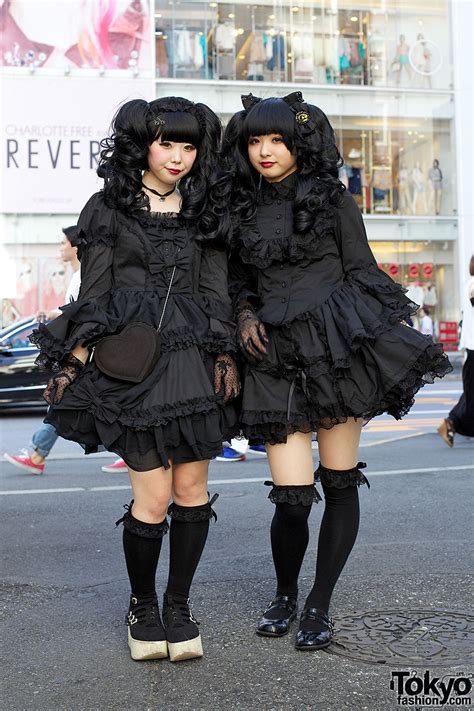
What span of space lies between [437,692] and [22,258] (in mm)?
25726

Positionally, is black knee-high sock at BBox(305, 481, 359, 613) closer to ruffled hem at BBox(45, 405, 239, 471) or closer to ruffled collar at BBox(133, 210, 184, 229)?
ruffled hem at BBox(45, 405, 239, 471)

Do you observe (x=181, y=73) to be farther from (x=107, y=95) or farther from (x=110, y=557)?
(x=110, y=557)

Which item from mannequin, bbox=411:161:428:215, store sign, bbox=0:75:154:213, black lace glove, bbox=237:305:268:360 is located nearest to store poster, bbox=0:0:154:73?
store sign, bbox=0:75:154:213

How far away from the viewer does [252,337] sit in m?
3.41

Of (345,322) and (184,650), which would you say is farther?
(345,322)

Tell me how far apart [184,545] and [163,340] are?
748 mm

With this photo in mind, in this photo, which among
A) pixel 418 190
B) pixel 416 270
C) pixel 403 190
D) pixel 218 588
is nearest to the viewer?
pixel 218 588

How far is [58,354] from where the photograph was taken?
3213 millimetres

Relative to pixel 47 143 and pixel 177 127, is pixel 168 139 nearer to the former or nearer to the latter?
pixel 177 127

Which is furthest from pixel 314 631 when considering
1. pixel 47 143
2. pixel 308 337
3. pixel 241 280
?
pixel 47 143

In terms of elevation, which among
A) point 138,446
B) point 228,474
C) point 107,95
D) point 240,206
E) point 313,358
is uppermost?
point 107,95

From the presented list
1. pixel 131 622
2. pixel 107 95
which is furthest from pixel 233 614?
pixel 107 95

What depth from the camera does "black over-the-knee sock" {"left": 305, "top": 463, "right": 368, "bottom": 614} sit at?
352 cm

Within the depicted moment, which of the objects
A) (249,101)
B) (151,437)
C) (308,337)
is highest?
(249,101)
